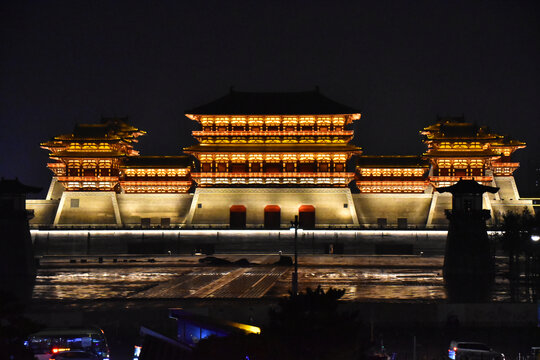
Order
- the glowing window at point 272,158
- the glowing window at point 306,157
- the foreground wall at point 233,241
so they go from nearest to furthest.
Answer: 1. the foreground wall at point 233,241
2. the glowing window at point 306,157
3. the glowing window at point 272,158

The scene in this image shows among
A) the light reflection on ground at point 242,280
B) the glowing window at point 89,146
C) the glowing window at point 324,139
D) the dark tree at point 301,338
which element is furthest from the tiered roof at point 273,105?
the dark tree at point 301,338

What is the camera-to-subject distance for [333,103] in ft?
281

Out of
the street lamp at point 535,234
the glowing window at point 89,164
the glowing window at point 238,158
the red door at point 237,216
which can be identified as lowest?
the street lamp at point 535,234

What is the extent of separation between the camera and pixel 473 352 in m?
28.5

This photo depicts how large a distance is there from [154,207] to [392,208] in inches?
942

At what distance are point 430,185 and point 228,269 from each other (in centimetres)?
3045

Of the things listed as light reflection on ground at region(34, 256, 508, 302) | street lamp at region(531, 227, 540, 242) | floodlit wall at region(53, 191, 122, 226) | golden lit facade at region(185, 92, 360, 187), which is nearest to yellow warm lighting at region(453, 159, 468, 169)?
golden lit facade at region(185, 92, 360, 187)

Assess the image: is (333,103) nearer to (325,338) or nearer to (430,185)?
(430,185)

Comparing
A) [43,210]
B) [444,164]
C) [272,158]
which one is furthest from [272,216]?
[43,210]

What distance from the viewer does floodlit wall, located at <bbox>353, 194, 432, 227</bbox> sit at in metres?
83.0

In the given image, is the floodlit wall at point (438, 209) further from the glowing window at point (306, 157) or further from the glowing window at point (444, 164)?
the glowing window at point (306, 157)

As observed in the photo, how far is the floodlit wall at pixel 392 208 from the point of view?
83000mm

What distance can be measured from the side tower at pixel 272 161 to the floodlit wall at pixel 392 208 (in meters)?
2.45

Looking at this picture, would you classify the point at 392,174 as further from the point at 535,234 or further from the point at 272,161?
the point at 535,234
